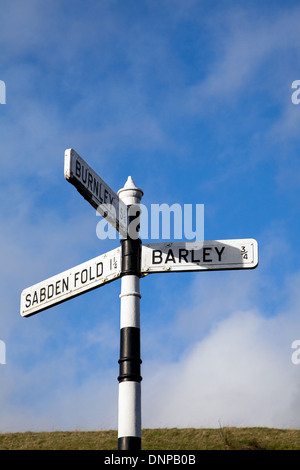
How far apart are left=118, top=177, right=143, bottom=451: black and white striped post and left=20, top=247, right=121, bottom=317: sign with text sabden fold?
0.50ft

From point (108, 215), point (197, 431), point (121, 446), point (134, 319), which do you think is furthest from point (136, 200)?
point (197, 431)

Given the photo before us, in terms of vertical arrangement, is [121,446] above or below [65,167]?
below

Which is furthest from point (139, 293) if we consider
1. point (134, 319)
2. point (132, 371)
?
point (132, 371)

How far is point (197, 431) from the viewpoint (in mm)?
19875

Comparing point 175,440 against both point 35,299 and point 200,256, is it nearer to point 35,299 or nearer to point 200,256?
point 35,299

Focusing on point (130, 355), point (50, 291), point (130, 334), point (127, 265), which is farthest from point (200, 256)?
point (50, 291)

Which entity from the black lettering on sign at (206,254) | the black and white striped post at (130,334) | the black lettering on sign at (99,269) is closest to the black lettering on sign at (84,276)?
the black lettering on sign at (99,269)

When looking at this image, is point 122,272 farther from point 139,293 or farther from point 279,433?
point 279,433

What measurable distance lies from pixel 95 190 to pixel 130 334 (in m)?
1.54

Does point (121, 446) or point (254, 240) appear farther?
point (254, 240)

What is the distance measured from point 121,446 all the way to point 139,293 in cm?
156

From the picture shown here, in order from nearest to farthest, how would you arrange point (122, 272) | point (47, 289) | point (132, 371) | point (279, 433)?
1. point (132, 371)
2. point (122, 272)
3. point (47, 289)
4. point (279, 433)

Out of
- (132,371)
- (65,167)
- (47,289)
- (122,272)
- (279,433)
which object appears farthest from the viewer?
(279,433)
